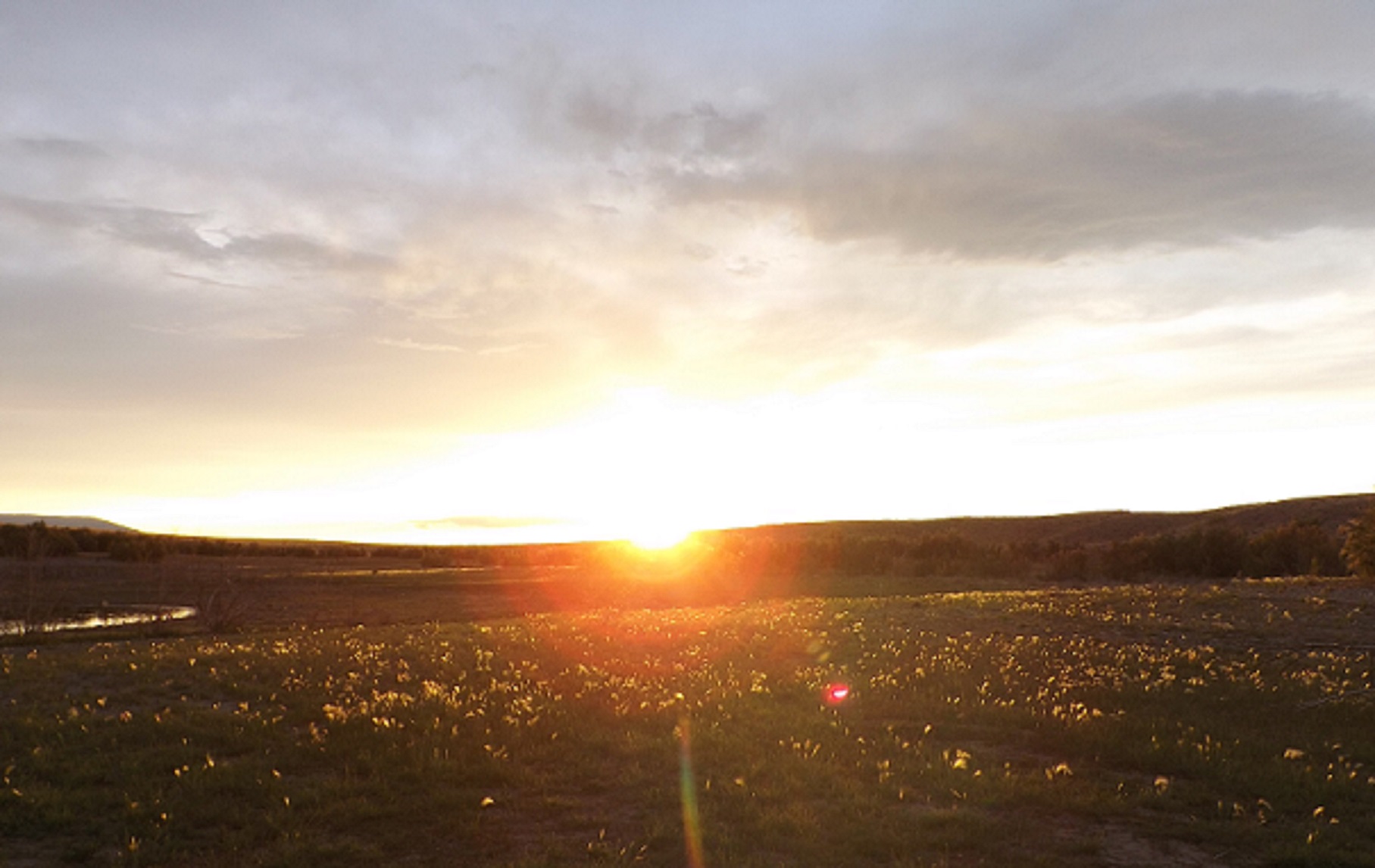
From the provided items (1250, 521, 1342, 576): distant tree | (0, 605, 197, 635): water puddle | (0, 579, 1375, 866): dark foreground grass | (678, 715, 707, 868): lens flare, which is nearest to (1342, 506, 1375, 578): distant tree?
(1250, 521, 1342, 576): distant tree

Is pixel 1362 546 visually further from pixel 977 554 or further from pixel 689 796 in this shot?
pixel 977 554

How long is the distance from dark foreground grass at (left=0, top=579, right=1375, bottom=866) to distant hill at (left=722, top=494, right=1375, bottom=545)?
6674 cm

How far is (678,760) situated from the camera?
1248 centimetres

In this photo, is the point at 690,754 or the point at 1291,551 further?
the point at 1291,551

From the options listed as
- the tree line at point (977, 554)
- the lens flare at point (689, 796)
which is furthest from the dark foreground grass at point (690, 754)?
the tree line at point (977, 554)

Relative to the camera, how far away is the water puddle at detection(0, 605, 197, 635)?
35516 millimetres

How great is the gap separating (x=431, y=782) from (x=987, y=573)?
204 ft

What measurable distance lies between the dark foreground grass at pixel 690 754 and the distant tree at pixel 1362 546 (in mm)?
17544

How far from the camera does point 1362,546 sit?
36.5 meters

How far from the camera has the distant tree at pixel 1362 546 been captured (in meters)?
36.0

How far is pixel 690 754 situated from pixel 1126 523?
427ft

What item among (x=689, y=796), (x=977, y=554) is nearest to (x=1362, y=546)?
(x=689, y=796)

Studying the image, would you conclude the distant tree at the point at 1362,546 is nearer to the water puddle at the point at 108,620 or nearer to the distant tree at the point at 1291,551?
the distant tree at the point at 1291,551

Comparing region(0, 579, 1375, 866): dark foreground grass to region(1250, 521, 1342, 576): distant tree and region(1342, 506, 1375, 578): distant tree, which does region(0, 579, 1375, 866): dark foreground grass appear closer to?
region(1342, 506, 1375, 578): distant tree
